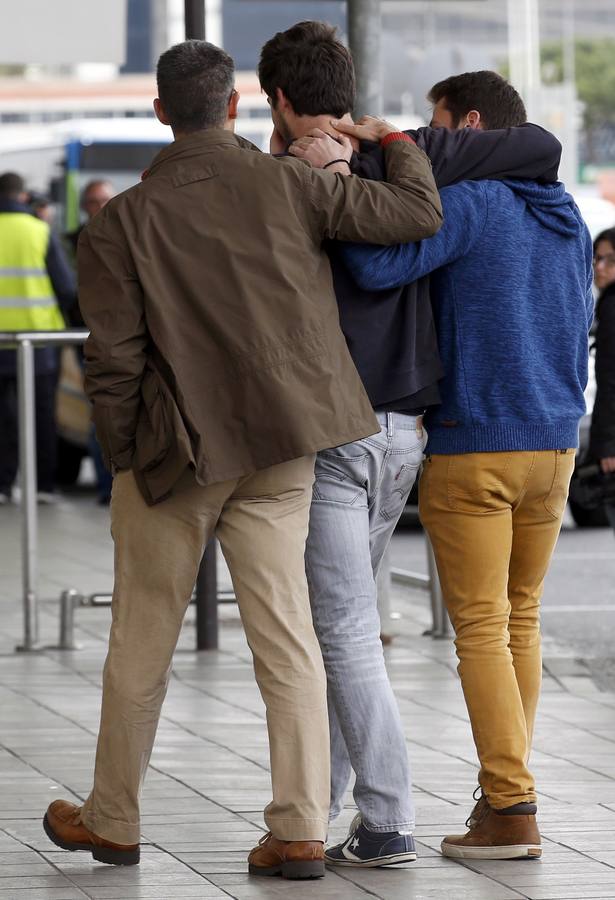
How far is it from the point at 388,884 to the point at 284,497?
88 centimetres

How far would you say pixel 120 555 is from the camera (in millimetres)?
4383

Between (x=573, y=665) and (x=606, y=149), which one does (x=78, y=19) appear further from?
(x=606, y=149)

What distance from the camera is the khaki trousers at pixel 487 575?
4.49 meters

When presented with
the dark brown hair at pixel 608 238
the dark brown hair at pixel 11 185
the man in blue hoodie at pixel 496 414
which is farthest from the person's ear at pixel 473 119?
the dark brown hair at pixel 11 185

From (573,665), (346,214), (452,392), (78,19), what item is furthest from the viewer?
(78,19)

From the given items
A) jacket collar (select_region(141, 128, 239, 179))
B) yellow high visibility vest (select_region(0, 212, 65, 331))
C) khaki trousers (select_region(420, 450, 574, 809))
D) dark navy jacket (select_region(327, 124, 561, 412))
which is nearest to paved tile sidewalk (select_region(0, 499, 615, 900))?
khaki trousers (select_region(420, 450, 574, 809))

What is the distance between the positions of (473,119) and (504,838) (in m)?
1.68

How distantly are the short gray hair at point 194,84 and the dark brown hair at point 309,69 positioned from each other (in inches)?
4.0

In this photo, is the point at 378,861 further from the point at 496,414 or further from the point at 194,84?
the point at 194,84

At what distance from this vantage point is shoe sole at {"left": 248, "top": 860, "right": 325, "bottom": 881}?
4.34 meters

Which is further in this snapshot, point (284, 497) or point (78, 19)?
point (78, 19)

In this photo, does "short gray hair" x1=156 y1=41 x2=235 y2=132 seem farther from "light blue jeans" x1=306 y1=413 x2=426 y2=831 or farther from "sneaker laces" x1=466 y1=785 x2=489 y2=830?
"sneaker laces" x1=466 y1=785 x2=489 y2=830

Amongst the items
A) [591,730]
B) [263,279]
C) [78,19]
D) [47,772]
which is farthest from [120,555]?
[78,19]

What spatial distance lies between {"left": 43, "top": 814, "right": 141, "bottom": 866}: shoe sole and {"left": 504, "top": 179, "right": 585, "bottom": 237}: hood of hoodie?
1.72 meters
